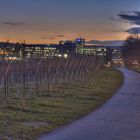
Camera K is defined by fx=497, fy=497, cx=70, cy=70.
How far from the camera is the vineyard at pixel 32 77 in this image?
22375mm

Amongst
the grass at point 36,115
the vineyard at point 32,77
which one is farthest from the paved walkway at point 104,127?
the vineyard at point 32,77

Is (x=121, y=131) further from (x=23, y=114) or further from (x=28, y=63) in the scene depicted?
(x=28, y=63)

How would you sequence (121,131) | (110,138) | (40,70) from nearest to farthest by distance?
(110,138) → (121,131) → (40,70)

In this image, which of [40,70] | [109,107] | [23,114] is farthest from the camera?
[40,70]

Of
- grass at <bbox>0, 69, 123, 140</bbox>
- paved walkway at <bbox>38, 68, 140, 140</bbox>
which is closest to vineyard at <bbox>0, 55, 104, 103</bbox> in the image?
grass at <bbox>0, 69, 123, 140</bbox>

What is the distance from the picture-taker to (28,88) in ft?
90.5

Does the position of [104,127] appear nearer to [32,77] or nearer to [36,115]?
[36,115]

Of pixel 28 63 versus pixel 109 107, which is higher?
pixel 28 63

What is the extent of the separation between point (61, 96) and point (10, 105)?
6072 mm

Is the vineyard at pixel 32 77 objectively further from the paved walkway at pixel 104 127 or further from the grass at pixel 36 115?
the paved walkway at pixel 104 127

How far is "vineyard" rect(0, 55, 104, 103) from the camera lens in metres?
22.4

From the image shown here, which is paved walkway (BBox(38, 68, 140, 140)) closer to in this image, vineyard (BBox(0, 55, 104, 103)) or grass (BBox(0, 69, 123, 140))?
grass (BBox(0, 69, 123, 140))

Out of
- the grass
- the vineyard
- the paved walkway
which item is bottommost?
the paved walkway

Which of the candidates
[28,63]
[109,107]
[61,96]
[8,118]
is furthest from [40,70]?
[8,118]
